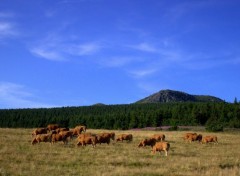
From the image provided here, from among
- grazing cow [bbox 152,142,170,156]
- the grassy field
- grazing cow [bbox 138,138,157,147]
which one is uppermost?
grazing cow [bbox 138,138,157,147]

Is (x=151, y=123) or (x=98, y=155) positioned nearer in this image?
(x=98, y=155)

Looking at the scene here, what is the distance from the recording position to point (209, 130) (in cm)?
7438

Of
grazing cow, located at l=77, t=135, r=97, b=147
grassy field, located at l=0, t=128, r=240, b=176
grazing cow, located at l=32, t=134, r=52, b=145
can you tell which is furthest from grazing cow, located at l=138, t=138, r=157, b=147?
grazing cow, located at l=32, t=134, r=52, b=145

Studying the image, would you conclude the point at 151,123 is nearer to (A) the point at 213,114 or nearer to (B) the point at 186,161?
(A) the point at 213,114

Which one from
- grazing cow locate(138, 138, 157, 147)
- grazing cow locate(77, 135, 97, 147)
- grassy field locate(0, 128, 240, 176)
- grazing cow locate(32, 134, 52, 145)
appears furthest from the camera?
grazing cow locate(138, 138, 157, 147)

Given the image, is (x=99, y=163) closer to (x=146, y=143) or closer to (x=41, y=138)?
(x=41, y=138)

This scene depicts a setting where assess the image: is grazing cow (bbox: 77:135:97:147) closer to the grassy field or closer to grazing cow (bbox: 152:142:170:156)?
the grassy field

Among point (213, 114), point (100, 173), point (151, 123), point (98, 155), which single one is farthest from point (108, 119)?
point (100, 173)

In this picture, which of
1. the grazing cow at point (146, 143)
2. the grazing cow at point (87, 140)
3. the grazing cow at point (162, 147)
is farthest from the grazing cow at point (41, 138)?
the grazing cow at point (162, 147)

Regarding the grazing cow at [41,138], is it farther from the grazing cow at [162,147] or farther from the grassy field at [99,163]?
the grazing cow at [162,147]

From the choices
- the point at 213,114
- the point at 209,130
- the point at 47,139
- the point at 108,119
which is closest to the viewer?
the point at 47,139

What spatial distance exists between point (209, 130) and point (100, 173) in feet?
181

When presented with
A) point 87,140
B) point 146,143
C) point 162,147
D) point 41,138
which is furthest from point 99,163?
point 146,143

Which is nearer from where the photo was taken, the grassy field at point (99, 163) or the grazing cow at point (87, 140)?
the grassy field at point (99, 163)
